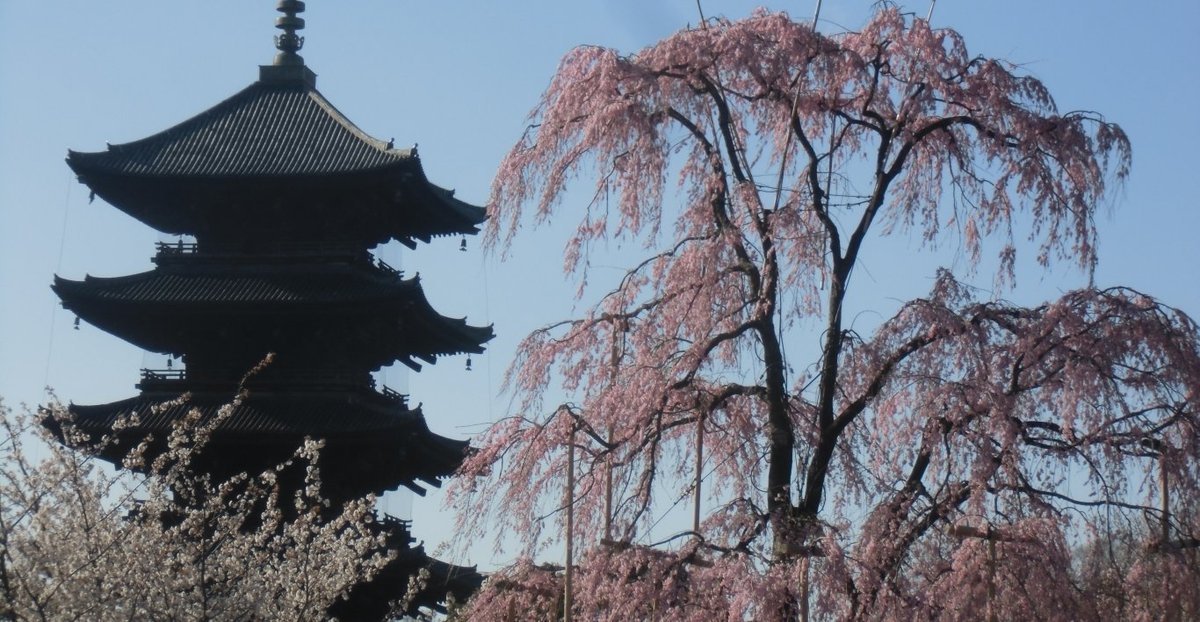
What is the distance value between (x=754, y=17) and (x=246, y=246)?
38.9 ft

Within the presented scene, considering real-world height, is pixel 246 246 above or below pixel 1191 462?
above

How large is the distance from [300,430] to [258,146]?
4.66 meters

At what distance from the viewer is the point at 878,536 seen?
35.2 ft

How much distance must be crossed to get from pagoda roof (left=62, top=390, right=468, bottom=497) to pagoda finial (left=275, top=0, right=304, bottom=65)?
6000mm

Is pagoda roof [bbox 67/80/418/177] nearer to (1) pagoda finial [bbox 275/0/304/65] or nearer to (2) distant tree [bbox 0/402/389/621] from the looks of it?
A: (1) pagoda finial [bbox 275/0/304/65]

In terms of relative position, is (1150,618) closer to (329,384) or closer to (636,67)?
(636,67)

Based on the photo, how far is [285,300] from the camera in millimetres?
21078

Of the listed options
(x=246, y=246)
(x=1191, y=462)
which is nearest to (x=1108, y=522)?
(x=1191, y=462)

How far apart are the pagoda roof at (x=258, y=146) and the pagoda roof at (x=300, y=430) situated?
128 inches

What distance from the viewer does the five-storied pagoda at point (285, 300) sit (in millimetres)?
21000

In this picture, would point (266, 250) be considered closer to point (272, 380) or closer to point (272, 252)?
point (272, 252)

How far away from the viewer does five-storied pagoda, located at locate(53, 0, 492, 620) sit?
2100 cm

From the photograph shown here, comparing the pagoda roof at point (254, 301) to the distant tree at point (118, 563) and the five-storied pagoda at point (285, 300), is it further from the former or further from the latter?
the distant tree at point (118, 563)

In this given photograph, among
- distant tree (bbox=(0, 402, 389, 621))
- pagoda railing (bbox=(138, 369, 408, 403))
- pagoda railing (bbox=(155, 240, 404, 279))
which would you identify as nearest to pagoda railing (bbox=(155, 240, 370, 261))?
pagoda railing (bbox=(155, 240, 404, 279))
